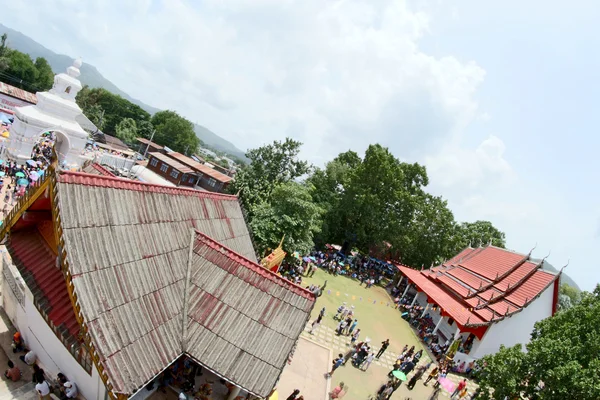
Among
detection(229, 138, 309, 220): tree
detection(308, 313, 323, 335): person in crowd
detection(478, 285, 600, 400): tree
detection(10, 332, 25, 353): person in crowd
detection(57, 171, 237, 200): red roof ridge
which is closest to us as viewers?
detection(57, 171, 237, 200): red roof ridge

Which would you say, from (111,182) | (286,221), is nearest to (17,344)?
(111,182)

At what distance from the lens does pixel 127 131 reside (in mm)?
75375

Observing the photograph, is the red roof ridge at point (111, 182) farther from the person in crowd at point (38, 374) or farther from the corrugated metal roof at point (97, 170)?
the person in crowd at point (38, 374)

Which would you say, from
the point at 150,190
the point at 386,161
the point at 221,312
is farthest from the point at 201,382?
the point at 386,161

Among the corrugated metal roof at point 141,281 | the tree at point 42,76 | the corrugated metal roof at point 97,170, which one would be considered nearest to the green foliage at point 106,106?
Answer: the tree at point 42,76

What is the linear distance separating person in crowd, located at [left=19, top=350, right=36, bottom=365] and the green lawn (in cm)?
1200

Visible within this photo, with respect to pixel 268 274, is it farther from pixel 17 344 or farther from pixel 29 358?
pixel 17 344

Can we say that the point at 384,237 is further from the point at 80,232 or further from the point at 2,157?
the point at 2,157

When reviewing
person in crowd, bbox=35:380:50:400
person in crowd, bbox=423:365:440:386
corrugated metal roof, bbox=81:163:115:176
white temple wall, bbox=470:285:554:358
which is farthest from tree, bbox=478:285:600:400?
corrugated metal roof, bbox=81:163:115:176

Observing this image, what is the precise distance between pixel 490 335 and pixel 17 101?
70.6 meters

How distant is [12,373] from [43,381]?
0.98 metres

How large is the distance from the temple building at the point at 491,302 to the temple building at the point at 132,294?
18.1 m

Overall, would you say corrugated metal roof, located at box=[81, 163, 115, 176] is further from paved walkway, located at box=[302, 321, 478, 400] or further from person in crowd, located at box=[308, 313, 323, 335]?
person in crowd, located at box=[308, 313, 323, 335]

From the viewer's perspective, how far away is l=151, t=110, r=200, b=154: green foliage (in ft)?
281
